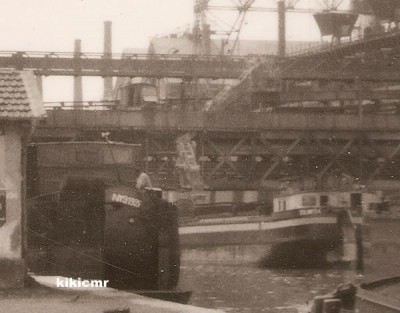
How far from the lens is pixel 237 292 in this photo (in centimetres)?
2812

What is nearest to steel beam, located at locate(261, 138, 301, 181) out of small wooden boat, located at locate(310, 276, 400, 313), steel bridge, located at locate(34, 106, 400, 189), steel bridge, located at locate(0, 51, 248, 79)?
steel bridge, located at locate(34, 106, 400, 189)

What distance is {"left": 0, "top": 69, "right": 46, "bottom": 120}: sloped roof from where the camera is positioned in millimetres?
17516

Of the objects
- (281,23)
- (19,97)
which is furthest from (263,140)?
(19,97)

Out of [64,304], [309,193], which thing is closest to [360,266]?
[309,193]

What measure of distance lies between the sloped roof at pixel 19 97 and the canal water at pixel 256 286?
313 inches

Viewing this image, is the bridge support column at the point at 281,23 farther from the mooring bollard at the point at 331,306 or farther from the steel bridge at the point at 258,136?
the mooring bollard at the point at 331,306

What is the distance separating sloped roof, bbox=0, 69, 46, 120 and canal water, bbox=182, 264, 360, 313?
7950 millimetres

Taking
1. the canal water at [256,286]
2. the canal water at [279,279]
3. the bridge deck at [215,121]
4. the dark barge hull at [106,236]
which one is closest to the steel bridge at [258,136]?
the bridge deck at [215,121]

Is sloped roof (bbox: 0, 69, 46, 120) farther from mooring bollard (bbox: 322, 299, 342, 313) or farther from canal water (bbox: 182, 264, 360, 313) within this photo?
canal water (bbox: 182, 264, 360, 313)

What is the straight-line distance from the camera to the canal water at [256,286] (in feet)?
82.1

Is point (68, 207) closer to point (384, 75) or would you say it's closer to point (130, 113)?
point (130, 113)

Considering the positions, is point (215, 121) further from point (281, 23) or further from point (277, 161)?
point (281, 23)

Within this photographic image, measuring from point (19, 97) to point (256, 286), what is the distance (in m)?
14.4

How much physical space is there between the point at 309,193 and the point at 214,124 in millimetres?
14170
